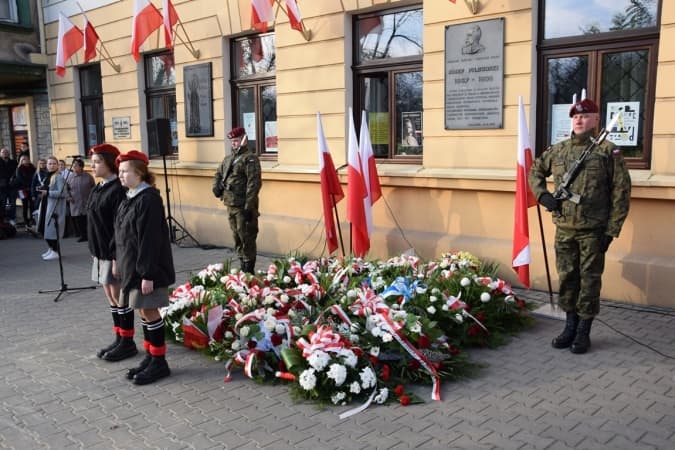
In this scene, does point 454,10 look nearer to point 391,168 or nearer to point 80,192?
point 391,168

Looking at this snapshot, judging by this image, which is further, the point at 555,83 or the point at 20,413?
the point at 555,83

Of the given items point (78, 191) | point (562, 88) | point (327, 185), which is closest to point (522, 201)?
point (562, 88)

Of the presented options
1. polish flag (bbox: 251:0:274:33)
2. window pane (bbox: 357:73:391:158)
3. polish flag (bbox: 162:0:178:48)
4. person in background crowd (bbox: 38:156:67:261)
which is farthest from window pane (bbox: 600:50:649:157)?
person in background crowd (bbox: 38:156:67:261)

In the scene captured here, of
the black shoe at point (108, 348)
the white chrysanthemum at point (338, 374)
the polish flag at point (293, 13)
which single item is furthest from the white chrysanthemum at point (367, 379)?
the polish flag at point (293, 13)

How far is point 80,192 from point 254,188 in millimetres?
5495

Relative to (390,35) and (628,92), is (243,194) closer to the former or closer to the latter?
(390,35)

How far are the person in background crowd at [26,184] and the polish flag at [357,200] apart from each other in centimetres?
902

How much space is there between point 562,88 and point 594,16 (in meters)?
0.81

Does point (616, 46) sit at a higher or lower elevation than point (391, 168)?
higher

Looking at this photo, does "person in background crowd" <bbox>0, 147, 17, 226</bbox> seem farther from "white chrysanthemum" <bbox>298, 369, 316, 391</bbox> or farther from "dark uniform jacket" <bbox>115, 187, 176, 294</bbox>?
"white chrysanthemum" <bbox>298, 369, 316, 391</bbox>

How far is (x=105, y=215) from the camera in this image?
4973 millimetres

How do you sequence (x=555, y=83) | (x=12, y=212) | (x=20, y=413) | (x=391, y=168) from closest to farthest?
(x=20, y=413), (x=555, y=83), (x=391, y=168), (x=12, y=212)

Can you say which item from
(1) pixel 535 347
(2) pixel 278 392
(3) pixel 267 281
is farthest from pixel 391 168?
(2) pixel 278 392

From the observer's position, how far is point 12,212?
13727 mm
